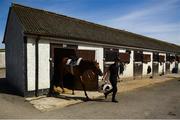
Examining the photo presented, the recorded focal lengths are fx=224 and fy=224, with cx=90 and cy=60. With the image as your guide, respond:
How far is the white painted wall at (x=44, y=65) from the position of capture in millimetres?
11016

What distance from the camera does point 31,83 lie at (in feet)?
34.9

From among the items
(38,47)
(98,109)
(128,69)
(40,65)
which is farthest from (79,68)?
(128,69)

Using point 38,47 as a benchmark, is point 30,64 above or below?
below

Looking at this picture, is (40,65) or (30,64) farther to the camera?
(40,65)

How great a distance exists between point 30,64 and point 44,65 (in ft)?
2.56

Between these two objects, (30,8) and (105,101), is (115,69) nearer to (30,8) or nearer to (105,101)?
(105,101)

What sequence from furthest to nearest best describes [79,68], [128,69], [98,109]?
[128,69]
[79,68]
[98,109]

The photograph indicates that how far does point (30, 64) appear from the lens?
10633 mm

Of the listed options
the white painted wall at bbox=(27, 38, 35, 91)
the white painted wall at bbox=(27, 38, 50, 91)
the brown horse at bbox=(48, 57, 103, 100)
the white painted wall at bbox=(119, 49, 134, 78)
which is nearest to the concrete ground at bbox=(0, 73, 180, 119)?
the white painted wall at bbox=(27, 38, 35, 91)

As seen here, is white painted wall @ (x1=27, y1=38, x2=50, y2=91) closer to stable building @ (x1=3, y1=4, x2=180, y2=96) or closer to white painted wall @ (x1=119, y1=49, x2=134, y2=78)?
stable building @ (x1=3, y1=4, x2=180, y2=96)

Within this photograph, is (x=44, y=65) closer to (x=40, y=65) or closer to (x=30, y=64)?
(x=40, y=65)

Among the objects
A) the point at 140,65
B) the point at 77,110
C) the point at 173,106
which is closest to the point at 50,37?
the point at 77,110

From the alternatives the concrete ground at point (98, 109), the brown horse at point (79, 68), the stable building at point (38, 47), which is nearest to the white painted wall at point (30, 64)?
the stable building at point (38, 47)

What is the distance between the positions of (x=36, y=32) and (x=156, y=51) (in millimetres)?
17146
